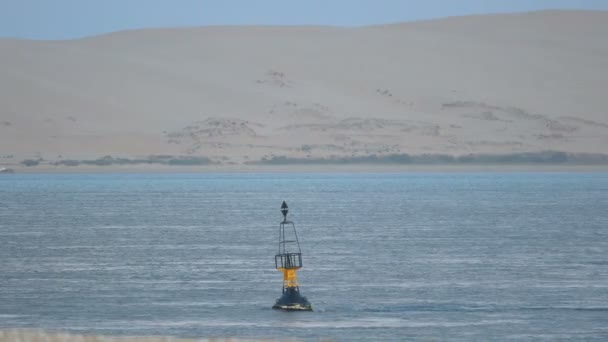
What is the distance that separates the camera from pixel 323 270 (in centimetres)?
4512

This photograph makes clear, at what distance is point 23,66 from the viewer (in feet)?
619

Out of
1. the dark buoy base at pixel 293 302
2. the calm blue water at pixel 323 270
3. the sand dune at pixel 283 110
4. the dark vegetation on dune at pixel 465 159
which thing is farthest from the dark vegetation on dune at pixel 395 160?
the dark buoy base at pixel 293 302

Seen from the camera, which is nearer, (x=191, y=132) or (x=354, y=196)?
(x=354, y=196)

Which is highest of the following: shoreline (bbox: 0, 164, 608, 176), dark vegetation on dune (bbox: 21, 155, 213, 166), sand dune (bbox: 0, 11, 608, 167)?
sand dune (bbox: 0, 11, 608, 167)

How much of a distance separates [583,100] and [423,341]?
505 feet

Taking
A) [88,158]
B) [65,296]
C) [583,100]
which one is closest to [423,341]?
[65,296]

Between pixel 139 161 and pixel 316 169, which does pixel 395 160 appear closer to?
pixel 316 169

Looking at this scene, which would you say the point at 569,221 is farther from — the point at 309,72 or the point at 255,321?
the point at 309,72

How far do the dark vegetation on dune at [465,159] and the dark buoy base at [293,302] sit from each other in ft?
402

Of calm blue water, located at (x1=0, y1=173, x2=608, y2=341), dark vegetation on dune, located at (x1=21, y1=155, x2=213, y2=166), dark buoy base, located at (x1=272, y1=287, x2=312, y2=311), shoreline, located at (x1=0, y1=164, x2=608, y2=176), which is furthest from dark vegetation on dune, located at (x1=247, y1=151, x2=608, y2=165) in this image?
dark buoy base, located at (x1=272, y1=287, x2=312, y2=311)

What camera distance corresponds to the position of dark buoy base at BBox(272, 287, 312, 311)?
35.3 m

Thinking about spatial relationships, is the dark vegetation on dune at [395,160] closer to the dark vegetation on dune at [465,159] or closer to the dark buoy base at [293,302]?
the dark vegetation on dune at [465,159]

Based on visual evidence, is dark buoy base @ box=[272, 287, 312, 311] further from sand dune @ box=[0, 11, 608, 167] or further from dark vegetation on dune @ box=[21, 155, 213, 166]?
sand dune @ box=[0, 11, 608, 167]

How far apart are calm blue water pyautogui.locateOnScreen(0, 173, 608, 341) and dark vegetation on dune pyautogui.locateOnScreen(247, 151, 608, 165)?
6973 cm
